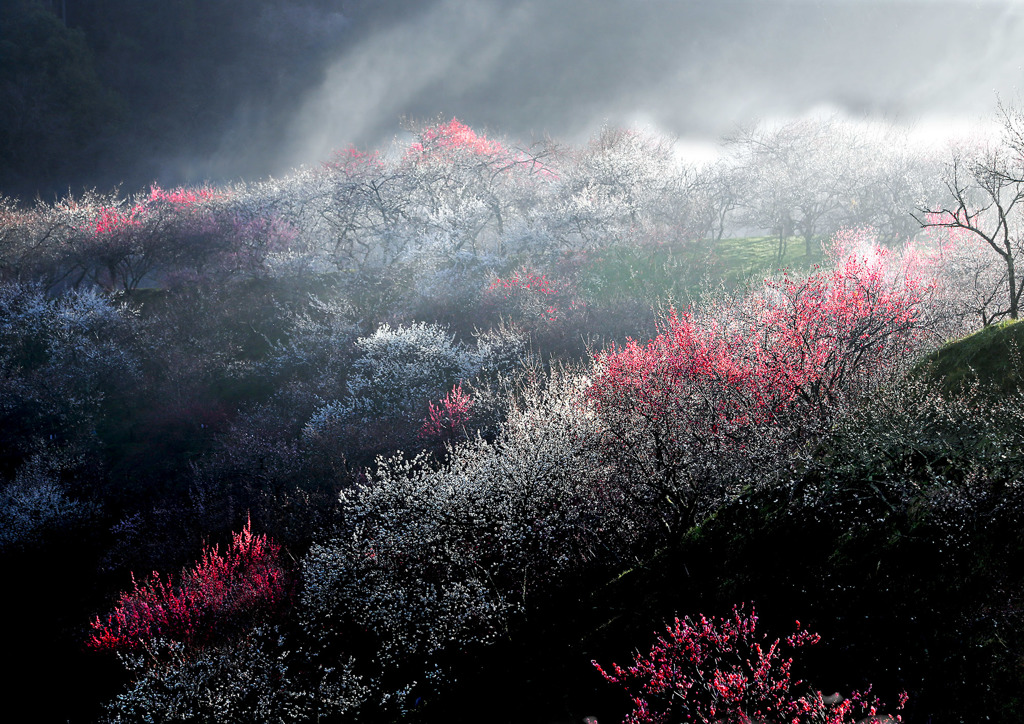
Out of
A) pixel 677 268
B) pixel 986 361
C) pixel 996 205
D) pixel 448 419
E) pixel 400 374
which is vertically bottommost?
pixel 986 361

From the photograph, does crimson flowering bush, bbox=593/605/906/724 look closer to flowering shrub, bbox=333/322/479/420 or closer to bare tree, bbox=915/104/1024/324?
bare tree, bbox=915/104/1024/324

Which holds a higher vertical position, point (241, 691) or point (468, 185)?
point (468, 185)

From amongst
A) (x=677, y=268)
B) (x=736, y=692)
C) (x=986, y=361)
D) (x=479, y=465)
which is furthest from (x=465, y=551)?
(x=677, y=268)

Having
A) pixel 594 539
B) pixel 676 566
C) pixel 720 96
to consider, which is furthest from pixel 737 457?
pixel 720 96

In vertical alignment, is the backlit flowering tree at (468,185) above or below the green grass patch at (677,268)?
above

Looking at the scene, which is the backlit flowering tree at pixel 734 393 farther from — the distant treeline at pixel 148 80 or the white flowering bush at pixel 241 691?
the distant treeline at pixel 148 80

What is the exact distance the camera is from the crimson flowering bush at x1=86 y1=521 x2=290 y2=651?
1021 cm

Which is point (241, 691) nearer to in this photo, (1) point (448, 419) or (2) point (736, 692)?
(2) point (736, 692)

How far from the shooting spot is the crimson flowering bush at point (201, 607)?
33.5ft

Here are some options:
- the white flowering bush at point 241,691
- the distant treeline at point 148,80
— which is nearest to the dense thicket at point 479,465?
the white flowering bush at point 241,691

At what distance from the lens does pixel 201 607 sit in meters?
10.6

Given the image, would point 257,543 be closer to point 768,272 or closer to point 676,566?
point 676,566

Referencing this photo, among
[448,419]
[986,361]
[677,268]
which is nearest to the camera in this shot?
[986,361]

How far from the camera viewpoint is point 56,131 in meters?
51.3
